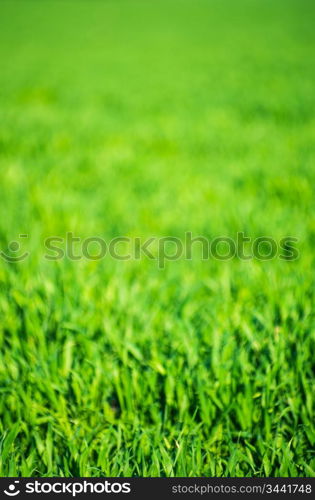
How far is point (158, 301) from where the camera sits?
164cm

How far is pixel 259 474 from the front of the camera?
3.37 ft

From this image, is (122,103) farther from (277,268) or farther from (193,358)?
(193,358)

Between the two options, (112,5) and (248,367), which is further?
(112,5)

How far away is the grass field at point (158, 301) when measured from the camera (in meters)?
1.10

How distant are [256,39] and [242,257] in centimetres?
1538

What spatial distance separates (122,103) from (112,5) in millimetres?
33141

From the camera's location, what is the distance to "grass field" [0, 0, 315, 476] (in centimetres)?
110

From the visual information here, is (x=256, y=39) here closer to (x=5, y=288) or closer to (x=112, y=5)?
(x=5, y=288)

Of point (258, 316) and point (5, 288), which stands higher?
point (5, 288)

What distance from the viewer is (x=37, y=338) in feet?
4.83

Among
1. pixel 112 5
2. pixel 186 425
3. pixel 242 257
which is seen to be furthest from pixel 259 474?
pixel 112 5

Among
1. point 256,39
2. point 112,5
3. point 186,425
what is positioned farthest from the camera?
point 112,5

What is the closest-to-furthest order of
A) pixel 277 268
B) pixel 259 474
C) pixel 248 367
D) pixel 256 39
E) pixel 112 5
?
pixel 259 474 < pixel 248 367 < pixel 277 268 < pixel 256 39 < pixel 112 5

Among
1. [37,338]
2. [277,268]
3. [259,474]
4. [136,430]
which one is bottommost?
[259,474]
